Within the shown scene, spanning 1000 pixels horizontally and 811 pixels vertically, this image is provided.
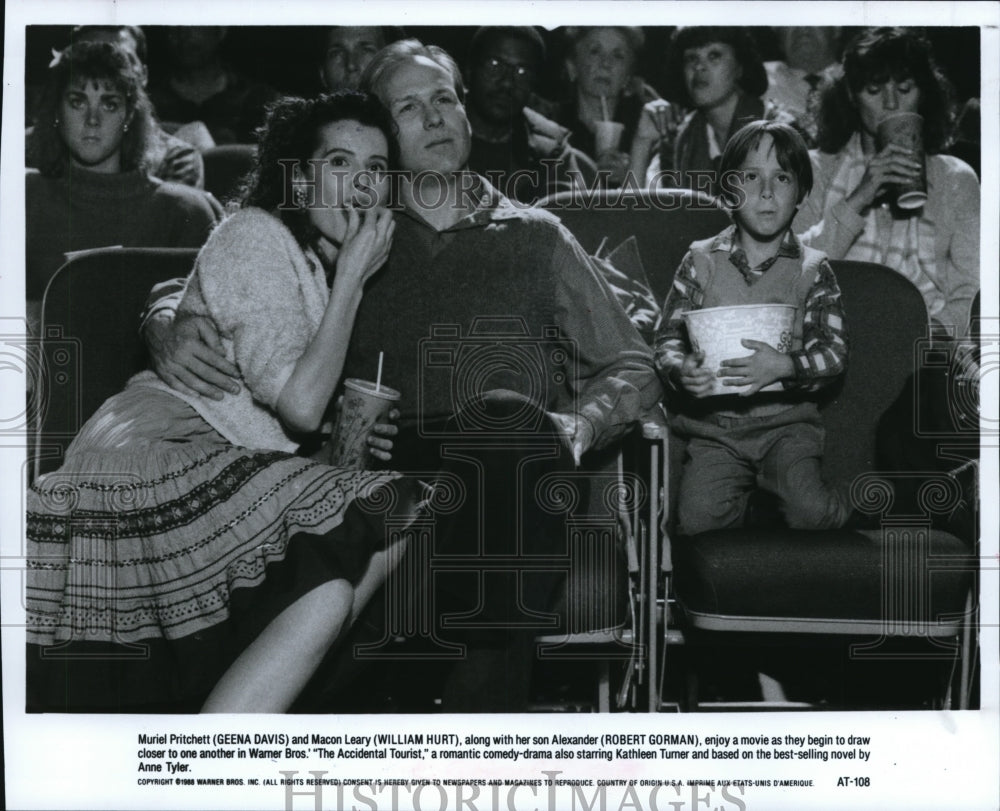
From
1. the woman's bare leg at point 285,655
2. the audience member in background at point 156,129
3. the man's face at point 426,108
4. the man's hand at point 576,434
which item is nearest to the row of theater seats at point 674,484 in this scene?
the man's hand at point 576,434

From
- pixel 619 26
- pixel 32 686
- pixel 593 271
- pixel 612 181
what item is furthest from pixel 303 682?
pixel 619 26

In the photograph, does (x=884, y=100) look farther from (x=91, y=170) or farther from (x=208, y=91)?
(x=91, y=170)

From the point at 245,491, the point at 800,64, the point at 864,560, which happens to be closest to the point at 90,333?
the point at 245,491

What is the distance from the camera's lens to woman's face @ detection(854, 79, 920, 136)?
382 centimetres

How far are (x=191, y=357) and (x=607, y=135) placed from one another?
1.34 m

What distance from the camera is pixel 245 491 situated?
3.44m

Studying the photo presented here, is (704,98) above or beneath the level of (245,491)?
above

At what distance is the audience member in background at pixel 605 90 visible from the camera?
374 cm

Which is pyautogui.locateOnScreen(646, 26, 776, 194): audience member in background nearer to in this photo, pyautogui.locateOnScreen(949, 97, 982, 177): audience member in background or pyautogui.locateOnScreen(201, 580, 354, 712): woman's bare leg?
pyautogui.locateOnScreen(949, 97, 982, 177): audience member in background

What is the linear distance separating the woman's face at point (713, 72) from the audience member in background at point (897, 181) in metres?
0.28

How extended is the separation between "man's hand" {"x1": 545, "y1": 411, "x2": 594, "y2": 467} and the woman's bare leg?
730 mm

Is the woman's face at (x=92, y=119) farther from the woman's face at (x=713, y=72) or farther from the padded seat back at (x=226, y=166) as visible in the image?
the woman's face at (x=713, y=72)

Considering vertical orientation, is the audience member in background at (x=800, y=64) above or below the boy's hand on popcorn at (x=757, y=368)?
above

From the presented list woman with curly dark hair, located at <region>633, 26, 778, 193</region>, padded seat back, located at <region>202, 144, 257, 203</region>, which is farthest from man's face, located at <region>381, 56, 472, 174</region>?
woman with curly dark hair, located at <region>633, 26, 778, 193</region>
